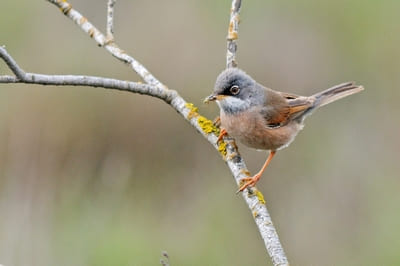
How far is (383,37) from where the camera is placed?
970cm

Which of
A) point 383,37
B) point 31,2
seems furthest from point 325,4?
point 31,2

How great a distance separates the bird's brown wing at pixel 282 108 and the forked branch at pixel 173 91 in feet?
2.60

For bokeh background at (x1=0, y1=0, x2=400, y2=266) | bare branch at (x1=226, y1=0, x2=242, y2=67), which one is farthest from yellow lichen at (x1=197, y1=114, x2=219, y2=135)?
bokeh background at (x1=0, y1=0, x2=400, y2=266)

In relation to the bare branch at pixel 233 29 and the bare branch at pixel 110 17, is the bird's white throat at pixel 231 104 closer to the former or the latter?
the bare branch at pixel 233 29

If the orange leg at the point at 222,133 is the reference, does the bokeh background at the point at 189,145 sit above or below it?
above

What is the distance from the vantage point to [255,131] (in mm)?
6008

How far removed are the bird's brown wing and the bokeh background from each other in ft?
5.73

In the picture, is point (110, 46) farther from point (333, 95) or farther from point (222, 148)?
point (333, 95)

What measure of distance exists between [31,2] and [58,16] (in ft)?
1.42

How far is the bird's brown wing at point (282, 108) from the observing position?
6270mm

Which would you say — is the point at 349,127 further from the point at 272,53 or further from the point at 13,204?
the point at 13,204

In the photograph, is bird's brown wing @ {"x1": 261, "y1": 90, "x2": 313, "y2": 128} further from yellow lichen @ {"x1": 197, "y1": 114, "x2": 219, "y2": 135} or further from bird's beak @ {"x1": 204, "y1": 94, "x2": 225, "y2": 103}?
yellow lichen @ {"x1": 197, "y1": 114, "x2": 219, "y2": 135}

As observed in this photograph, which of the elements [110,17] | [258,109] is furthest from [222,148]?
[110,17]

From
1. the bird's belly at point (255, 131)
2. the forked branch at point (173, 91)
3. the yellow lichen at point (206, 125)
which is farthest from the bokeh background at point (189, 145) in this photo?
the forked branch at point (173, 91)
